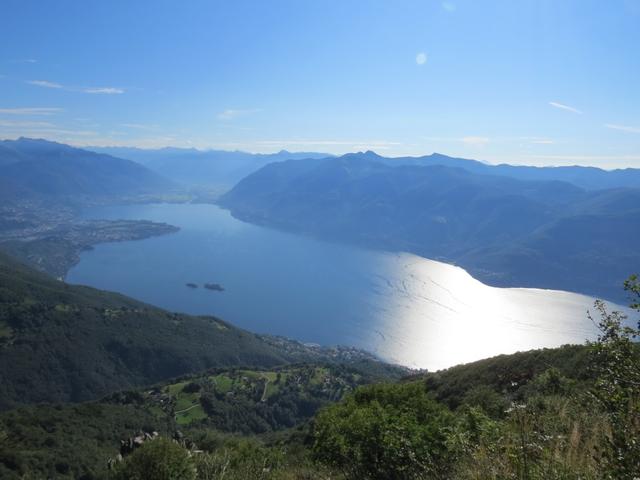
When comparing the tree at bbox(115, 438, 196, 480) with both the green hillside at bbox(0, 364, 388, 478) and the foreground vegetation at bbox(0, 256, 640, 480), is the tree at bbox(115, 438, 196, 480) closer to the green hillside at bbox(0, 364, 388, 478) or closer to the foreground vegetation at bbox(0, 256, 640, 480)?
the foreground vegetation at bbox(0, 256, 640, 480)

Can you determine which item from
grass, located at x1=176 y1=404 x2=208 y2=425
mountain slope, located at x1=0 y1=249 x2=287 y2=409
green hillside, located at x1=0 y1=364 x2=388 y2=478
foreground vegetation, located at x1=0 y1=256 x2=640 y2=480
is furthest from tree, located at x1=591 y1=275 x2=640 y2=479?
mountain slope, located at x1=0 y1=249 x2=287 y2=409

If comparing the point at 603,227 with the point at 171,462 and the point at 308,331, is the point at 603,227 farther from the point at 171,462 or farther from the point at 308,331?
the point at 171,462

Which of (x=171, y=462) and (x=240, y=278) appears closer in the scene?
(x=171, y=462)

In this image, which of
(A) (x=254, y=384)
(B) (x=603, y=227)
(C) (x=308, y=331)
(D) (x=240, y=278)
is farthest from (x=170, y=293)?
(B) (x=603, y=227)

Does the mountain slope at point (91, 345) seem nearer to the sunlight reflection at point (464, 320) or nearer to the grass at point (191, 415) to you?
the grass at point (191, 415)

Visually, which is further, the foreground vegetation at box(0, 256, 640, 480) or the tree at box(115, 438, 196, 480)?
the tree at box(115, 438, 196, 480)

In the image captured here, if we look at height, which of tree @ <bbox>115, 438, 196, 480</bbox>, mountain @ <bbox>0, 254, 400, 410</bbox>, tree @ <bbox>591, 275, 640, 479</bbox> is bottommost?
mountain @ <bbox>0, 254, 400, 410</bbox>

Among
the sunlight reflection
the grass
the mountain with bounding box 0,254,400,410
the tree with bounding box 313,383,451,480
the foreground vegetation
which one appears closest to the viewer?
the foreground vegetation
